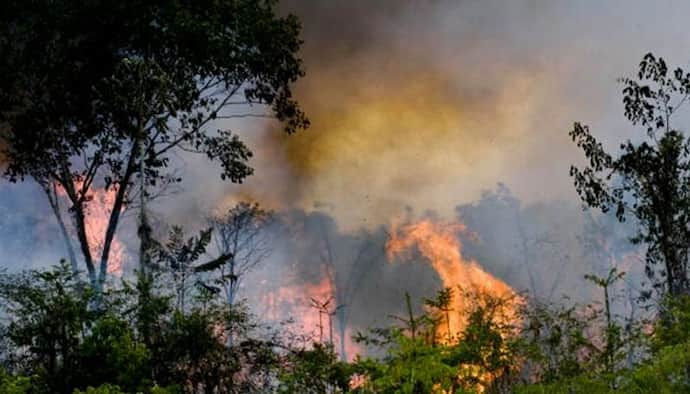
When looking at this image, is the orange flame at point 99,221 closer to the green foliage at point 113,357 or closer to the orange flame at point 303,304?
the orange flame at point 303,304

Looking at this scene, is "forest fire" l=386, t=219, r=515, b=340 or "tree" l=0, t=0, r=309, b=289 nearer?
"tree" l=0, t=0, r=309, b=289

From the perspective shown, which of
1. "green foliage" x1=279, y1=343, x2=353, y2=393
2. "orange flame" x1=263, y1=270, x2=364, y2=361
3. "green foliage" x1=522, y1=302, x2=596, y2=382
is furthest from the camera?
"orange flame" x1=263, y1=270, x2=364, y2=361

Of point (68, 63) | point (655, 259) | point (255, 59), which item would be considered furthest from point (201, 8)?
point (655, 259)

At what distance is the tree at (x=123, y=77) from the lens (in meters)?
19.6

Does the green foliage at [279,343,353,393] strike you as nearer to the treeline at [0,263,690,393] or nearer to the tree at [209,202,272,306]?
the treeline at [0,263,690,393]

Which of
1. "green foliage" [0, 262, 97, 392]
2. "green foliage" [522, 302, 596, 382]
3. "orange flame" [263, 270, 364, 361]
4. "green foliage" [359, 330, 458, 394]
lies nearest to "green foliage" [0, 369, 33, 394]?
"green foliage" [0, 262, 97, 392]

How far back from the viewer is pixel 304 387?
10109 millimetres

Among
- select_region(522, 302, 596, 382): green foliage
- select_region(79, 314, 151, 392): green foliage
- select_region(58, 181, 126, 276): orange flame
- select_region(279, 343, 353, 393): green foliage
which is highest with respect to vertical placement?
select_region(58, 181, 126, 276): orange flame

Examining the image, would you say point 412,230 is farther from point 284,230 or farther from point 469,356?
point 469,356

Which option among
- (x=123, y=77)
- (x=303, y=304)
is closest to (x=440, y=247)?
(x=303, y=304)

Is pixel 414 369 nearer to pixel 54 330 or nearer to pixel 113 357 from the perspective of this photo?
pixel 113 357

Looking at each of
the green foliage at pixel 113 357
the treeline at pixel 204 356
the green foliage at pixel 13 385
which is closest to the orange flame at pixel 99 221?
the treeline at pixel 204 356

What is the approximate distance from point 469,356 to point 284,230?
46.1 metres

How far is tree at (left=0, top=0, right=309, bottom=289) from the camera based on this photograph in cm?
1962
